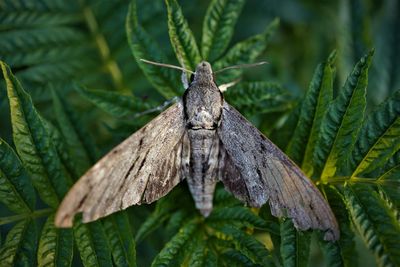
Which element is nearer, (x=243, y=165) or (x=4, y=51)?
(x=243, y=165)

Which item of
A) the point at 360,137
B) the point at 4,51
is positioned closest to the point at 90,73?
the point at 4,51

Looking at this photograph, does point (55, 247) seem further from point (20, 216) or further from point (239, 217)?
point (239, 217)

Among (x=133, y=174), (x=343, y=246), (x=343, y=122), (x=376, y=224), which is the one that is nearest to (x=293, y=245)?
(x=343, y=246)

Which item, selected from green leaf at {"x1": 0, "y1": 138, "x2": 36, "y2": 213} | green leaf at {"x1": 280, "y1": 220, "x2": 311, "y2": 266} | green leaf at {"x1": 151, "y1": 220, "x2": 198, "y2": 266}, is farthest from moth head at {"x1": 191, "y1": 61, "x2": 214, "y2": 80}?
green leaf at {"x1": 0, "y1": 138, "x2": 36, "y2": 213}

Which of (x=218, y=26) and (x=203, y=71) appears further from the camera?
(x=218, y=26)

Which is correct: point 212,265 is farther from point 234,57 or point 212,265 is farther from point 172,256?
point 234,57
